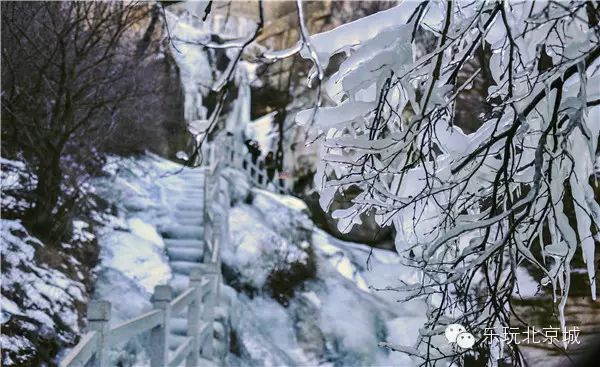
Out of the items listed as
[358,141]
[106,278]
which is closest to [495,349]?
[358,141]

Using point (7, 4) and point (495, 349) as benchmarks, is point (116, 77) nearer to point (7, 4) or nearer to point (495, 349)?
point (7, 4)

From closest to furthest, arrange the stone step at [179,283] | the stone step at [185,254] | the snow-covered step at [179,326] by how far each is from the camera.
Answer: the snow-covered step at [179,326] → the stone step at [179,283] → the stone step at [185,254]

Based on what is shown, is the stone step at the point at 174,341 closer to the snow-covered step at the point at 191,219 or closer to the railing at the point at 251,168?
the snow-covered step at the point at 191,219

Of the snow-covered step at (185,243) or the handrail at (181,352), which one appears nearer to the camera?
the handrail at (181,352)

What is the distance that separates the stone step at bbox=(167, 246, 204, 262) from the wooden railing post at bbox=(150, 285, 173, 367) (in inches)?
102

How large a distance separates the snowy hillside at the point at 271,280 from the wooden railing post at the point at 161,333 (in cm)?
119

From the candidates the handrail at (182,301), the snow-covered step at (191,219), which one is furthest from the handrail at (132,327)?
the snow-covered step at (191,219)

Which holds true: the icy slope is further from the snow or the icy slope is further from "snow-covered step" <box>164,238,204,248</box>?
the snow

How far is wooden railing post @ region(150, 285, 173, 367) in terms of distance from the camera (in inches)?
102

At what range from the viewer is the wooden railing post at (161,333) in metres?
2.58

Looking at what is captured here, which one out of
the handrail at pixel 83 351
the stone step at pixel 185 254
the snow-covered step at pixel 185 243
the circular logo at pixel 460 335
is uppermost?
the circular logo at pixel 460 335

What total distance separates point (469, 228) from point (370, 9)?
5.34 metres

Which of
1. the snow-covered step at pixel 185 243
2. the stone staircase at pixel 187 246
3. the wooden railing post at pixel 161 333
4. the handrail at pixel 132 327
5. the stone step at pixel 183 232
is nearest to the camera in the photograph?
the handrail at pixel 132 327

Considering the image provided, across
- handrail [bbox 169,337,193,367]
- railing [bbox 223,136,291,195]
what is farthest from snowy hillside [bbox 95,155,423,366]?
railing [bbox 223,136,291,195]
